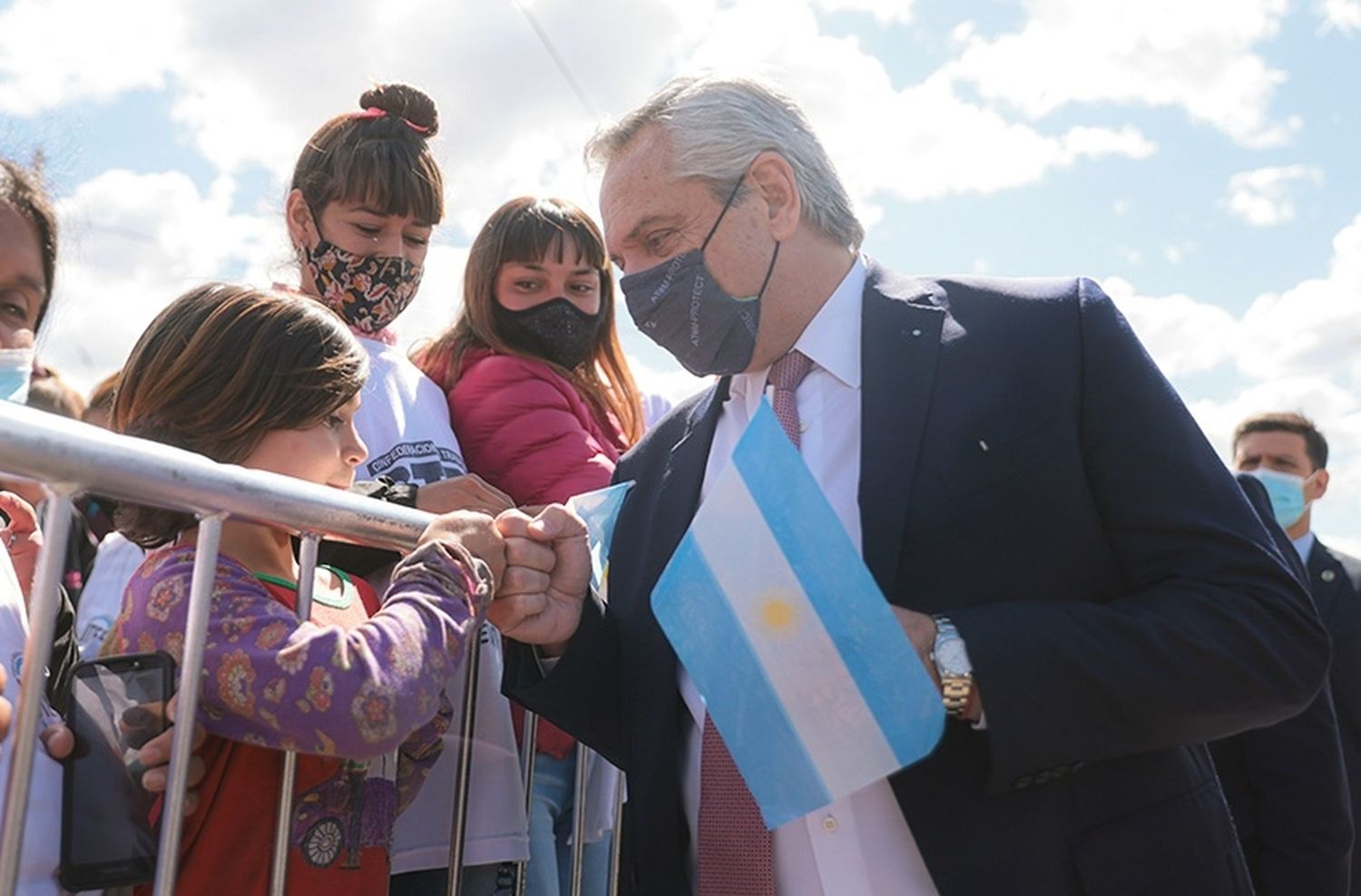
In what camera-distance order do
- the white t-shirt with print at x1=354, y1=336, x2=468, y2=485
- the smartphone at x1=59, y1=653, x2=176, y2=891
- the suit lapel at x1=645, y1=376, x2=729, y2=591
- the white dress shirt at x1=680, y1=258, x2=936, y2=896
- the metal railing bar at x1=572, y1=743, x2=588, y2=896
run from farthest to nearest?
1. the white t-shirt with print at x1=354, y1=336, x2=468, y2=485
2. the metal railing bar at x1=572, y1=743, x2=588, y2=896
3. the suit lapel at x1=645, y1=376, x2=729, y2=591
4. the white dress shirt at x1=680, y1=258, x2=936, y2=896
5. the smartphone at x1=59, y1=653, x2=176, y2=891

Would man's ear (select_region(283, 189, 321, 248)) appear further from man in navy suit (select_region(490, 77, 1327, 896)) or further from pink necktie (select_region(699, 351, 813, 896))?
pink necktie (select_region(699, 351, 813, 896))

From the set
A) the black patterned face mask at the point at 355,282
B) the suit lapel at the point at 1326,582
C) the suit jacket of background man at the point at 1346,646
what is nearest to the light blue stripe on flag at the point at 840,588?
the black patterned face mask at the point at 355,282

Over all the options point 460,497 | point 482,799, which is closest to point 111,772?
point 482,799

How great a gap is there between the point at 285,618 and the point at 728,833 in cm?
76

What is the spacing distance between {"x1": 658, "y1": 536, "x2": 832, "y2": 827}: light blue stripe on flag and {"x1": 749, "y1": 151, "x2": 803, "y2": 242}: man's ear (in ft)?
3.16

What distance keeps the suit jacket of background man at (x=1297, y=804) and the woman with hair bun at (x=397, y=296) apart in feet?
5.92

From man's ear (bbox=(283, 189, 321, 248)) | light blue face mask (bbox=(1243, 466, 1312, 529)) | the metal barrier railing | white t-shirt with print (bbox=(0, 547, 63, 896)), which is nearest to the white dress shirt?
the metal barrier railing

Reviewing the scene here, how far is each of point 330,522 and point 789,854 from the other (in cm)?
85

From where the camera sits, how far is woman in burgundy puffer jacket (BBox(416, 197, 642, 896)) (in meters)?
3.02

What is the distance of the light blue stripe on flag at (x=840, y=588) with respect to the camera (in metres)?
1.56

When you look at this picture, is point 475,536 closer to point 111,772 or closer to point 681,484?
point 681,484

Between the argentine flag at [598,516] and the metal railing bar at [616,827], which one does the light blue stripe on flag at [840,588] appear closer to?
the argentine flag at [598,516]

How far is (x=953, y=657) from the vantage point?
1729 mm

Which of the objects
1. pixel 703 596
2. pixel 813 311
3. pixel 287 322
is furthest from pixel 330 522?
pixel 813 311
